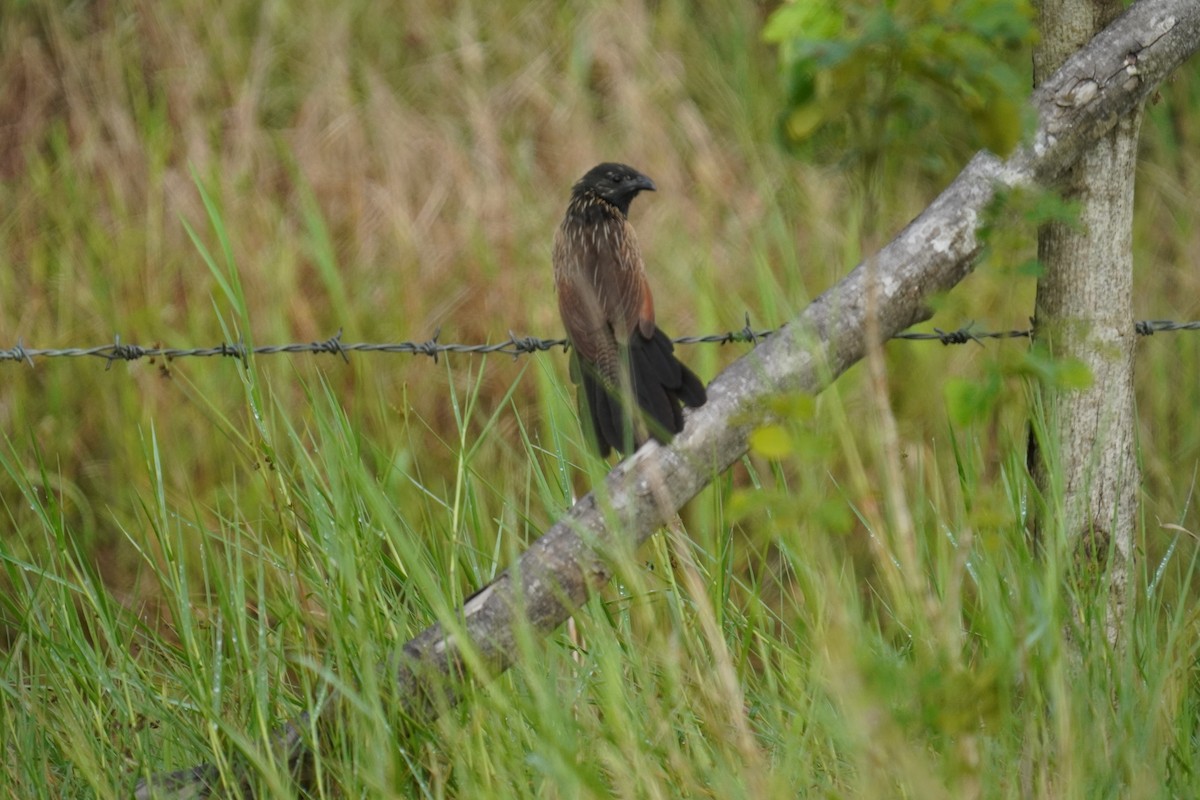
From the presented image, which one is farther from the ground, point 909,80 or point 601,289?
point 909,80

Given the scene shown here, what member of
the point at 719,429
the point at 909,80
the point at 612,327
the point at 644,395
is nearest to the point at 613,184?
the point at 612,327

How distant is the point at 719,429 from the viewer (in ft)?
7.75

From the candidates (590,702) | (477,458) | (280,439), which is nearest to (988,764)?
(590,702)

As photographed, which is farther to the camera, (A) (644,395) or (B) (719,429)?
(A) (644,395)

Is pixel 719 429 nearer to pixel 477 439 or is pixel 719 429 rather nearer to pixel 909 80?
pixel 909 80

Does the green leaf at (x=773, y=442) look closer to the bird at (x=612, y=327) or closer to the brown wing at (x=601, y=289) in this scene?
the bird at (x=612, y=327)

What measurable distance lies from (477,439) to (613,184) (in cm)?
106

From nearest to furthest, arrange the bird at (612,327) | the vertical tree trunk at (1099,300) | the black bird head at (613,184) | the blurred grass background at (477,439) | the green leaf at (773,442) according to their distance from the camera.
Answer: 1. the green leaf at (773,442)
2. the blurred grass background at (477,439)
3. the bird at (612,327)
4. the vertical tree trunk at (1099,300)
5. the black bird head at (613,184)

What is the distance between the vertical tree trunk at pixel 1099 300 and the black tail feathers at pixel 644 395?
80 centimetres

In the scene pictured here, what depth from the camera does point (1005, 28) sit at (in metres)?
1.95

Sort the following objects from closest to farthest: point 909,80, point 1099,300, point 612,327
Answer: point 909,80
point 1099,300
point 612,327

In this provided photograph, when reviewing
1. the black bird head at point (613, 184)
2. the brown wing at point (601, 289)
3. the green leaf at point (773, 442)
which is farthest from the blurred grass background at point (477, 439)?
the black bird head at point (613, 184)

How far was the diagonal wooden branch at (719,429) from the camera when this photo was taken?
2.27 meters

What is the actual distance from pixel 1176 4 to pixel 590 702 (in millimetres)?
1830
